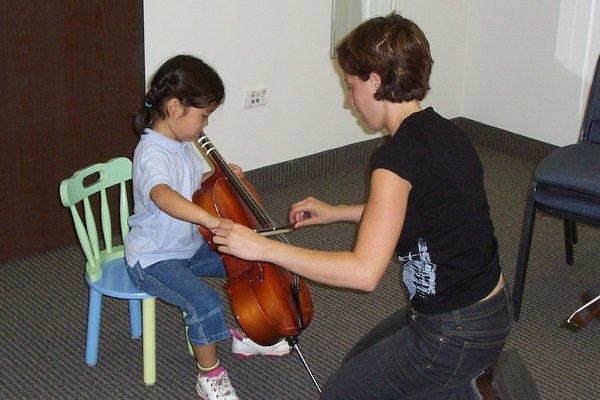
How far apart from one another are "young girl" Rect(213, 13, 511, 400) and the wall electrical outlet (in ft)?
6.11

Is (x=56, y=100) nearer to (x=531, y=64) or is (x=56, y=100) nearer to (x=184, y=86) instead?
(x=184, y=86)

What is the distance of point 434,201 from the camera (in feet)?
5.95

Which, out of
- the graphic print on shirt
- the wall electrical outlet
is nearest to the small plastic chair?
the graphic print on shirt

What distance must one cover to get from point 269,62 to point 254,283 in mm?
1711

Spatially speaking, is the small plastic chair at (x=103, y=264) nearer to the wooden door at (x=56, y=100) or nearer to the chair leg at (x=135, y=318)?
the chair leg at (x=135, y=318)

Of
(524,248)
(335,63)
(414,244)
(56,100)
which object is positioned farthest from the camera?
(335,63)

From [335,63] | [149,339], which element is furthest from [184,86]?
[335,63]

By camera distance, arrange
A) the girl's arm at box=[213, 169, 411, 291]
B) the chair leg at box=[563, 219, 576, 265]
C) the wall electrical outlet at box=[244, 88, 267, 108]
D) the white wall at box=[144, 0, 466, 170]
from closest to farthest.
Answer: the girl's arm at box=[213, 169, 411, 291] < the chair leg at box=[563, 219, 576, 265] < the white wall at box=[144, 0, 466, 170] < the wall electrical outlet at box=[244, 88, 267, 108]

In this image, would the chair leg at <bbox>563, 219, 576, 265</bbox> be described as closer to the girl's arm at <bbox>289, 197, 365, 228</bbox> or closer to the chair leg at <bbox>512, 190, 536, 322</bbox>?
the chair leg at <bbox>512, 190, 536, 322</bbox>

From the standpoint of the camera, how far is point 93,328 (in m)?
2.59

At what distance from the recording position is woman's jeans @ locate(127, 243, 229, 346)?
7.67ft

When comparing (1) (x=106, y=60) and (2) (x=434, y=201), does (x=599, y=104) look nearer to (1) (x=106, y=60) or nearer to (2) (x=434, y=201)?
(2) (x=434, y=201)

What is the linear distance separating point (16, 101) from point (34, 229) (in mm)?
512

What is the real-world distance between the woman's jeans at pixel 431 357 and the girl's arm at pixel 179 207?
1.54 feet
